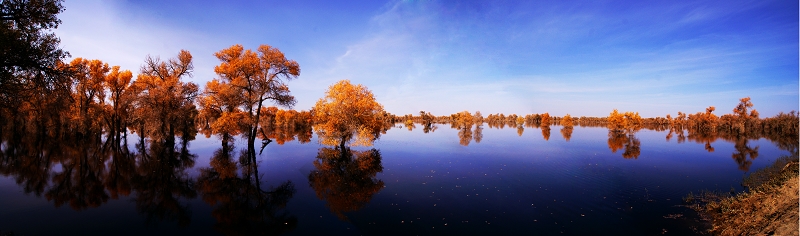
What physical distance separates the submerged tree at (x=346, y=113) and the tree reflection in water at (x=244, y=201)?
806 centimetres

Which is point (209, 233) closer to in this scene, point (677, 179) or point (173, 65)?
point (677, 179)

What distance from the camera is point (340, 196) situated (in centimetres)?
1298

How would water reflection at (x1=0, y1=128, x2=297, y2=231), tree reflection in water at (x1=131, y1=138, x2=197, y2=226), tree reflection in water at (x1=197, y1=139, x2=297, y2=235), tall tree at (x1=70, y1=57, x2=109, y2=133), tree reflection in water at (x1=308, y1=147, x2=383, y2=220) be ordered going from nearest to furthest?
1. tree reflection in water at (x1=197, y1=139, x2=297, y2=235)
2. water reflection at (x1=0, y1=128, x2=297, y2=231)
3. tree reflection in water at (x1=131, y1=138, x2=197, y2=226)
4. tree reflection in water at (x1=308, y1=147, x2=383, y2=220)
5. tall tree at (x1=70, y1=57, x2=109, y2=133)

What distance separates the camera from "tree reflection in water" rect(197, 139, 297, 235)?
933 cm

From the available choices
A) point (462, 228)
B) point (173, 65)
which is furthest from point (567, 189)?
point (173, 65)

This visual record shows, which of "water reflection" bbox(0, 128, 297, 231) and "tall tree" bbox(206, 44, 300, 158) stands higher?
"tall tree" bbox(206, 44, 300, 158)

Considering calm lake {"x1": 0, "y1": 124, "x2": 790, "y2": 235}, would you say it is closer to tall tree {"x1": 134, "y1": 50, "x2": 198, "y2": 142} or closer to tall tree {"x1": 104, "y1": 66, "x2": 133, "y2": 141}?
tall tree {"x1": 134, "y1": 50, "x2": 198, "y2": 142}

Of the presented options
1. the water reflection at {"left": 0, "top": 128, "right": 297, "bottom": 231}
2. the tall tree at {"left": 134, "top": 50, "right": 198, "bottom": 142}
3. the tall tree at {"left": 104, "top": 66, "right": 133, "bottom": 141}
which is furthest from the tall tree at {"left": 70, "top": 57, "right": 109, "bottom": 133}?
the water reflection at {"left": 0, "top": 128, "right": 297, "bottom": 231}

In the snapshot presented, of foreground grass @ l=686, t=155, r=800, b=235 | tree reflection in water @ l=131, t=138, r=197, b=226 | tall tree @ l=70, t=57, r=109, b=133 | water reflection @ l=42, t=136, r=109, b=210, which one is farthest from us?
tall tree @ l=70, t=57, r=109, b=133

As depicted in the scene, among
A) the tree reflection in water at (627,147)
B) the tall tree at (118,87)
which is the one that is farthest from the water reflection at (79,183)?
the tree reflection in water at (627,147)

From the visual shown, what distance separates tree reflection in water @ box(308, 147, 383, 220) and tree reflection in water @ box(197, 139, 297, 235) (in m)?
1.55

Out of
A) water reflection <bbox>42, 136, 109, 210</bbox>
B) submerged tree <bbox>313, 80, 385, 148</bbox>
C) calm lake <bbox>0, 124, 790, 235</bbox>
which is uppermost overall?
submerged tree <bbox>313, 80, 385, 148</bbox>

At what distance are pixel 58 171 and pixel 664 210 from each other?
27.8 metres

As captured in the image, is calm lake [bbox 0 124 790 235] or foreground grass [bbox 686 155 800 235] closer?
foreground grass [bbox 686 155 800 235]
